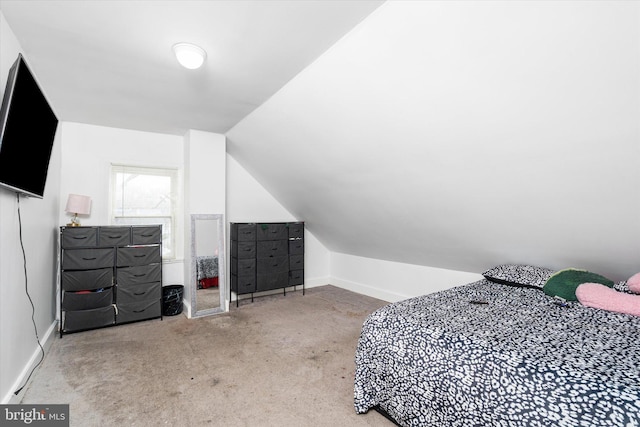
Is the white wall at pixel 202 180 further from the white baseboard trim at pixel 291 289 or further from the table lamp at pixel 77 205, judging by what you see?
the table lamp at pixel 77 205

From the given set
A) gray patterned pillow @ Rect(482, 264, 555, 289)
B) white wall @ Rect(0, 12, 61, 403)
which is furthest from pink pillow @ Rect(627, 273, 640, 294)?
white wall @ Rect(0, 12, 61, 403)

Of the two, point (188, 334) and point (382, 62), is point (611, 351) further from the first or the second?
point (188, 334)

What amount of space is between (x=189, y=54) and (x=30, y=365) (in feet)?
8.94

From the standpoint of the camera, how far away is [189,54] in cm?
217

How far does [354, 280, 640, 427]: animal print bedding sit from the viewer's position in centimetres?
124

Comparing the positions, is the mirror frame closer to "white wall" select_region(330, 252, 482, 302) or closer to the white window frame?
the white window frame

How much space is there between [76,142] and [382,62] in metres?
3.87

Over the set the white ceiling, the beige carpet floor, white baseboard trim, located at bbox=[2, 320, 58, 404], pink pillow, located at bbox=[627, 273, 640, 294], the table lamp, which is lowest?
the beige carpet floor

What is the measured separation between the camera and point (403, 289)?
171 inches

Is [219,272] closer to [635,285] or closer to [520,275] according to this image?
[520,275]

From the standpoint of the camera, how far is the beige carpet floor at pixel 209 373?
6.50 feet

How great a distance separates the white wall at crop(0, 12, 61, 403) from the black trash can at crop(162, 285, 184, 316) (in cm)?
109

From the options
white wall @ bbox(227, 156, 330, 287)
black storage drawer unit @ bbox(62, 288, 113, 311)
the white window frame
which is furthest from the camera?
white wall @ bbox(227, 156, 330, 287)

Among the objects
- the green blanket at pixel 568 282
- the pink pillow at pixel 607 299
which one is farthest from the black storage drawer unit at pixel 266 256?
the pink pillow at pixel 607 299
